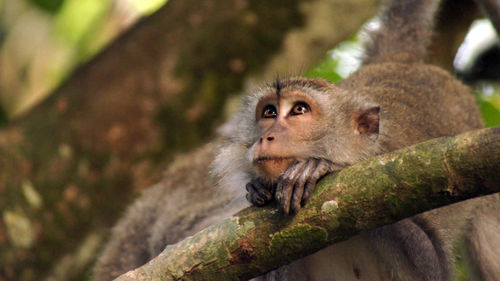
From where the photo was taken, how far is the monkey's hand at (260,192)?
8.30 feet

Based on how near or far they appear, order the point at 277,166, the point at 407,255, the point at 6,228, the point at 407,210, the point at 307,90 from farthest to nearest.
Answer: the point at 6,228
the point at 307,90
the point at 407,255
the point at 277,166
the point at 407,210

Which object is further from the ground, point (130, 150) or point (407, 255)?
point (130, 150)

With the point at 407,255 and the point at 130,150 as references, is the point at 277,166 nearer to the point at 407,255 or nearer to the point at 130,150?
the point at 407,255

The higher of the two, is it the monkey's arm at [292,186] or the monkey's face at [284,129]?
the monkey's face at [284,129]

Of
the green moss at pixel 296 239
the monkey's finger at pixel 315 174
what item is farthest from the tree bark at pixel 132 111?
the green moss at pixel 296 239

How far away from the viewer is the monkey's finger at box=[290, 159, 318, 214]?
2297 millimetres

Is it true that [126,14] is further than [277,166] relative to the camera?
Yes

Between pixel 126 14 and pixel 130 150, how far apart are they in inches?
79.2

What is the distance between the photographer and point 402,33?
16.6 feet

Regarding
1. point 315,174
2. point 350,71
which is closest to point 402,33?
point 350,71

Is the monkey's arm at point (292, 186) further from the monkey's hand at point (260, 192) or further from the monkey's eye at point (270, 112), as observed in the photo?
the monkey's eye at point (270, 112)

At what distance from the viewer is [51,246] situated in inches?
170

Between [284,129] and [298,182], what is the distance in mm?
537

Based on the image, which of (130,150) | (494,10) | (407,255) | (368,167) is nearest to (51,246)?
Answer: (130,150)
